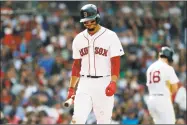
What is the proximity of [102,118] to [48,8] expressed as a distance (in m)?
9.26

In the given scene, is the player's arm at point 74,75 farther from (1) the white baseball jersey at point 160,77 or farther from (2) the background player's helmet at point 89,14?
(1) the white baseball jersey at point 160,77

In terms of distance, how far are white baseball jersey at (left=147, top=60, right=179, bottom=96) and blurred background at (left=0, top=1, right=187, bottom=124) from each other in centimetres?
275

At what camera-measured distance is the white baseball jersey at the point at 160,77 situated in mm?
10433

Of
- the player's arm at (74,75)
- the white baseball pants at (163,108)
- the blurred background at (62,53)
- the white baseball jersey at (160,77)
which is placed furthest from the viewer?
the blurred background at (62,53)

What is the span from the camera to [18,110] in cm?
1384

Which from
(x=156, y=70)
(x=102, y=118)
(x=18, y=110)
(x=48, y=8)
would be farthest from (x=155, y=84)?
(x=48, y=8)

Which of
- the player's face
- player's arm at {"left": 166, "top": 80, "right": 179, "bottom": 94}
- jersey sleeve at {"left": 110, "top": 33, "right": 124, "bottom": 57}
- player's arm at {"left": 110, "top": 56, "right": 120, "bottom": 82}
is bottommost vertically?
player's arm at {"left": 166, "top": 80, "right": 179, "bottom": 94}

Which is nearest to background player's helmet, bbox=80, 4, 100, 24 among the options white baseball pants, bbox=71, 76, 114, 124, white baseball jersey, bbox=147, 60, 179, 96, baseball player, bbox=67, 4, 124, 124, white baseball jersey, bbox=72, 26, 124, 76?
baseball player, bbox=67, 4, 124, 124

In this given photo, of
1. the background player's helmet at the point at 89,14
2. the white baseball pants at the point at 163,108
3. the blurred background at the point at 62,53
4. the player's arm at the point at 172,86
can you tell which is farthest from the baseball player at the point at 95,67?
the blurred background at the point at 62,53

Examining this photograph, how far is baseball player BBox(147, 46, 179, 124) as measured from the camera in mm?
10484

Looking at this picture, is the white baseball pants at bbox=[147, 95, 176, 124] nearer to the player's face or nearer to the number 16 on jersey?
the number 16 on jersey

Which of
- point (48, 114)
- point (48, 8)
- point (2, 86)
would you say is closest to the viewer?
point (48, 114)

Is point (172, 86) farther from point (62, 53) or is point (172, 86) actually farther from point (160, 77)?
point (62, 53)

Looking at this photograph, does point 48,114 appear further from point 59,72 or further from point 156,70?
point 156,70
